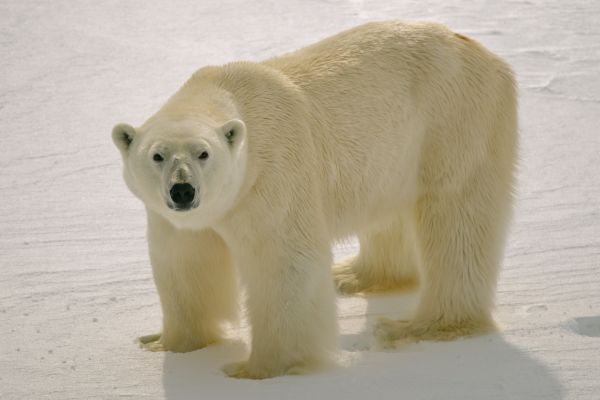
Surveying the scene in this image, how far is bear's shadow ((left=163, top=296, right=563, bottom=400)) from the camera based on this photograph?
4559 millimetres

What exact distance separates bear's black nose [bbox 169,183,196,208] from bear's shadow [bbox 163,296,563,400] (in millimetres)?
891

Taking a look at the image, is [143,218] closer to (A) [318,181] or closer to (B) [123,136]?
(A) [318,181]

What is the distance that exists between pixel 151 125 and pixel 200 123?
218mm

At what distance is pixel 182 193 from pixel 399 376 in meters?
1.29

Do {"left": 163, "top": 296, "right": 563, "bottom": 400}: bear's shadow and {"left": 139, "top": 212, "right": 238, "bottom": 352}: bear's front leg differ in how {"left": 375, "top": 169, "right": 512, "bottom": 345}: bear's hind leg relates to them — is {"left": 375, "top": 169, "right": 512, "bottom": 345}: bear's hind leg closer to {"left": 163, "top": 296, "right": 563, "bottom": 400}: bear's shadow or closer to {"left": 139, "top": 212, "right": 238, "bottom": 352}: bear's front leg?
{"left": 163, "top": 296, "right": 563, "bottom": 400}: bear's shadow

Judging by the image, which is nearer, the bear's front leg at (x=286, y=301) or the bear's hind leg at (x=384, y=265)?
the bear's front leg at (x=286, y=301)

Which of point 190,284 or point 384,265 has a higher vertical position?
point 190,284

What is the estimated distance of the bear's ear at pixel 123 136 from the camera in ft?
14.7

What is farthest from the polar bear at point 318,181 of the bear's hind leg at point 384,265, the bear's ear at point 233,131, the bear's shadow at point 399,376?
the bear's hind leg at point 384,265

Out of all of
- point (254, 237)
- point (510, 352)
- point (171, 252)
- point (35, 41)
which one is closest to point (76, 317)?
point (171, 252)

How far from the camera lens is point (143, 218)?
23.1 ft

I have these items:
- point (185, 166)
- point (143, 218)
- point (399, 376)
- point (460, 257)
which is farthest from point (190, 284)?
point (143, 218)

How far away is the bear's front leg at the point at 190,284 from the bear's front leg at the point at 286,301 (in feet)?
0.87

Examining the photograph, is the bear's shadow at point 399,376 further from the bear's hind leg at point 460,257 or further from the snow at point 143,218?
the bear's hind leg at point 460,257
